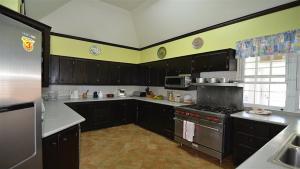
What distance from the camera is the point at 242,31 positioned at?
3.17m

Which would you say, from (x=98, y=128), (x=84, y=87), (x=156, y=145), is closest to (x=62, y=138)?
(x=156, y=145)

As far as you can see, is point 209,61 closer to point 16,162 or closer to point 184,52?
point 184,52

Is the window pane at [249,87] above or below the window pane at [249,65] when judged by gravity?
below

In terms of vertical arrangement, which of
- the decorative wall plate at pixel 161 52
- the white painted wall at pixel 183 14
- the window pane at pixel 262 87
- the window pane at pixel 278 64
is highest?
the white painted wall at pixel 183 14

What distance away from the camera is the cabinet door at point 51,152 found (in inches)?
60.4

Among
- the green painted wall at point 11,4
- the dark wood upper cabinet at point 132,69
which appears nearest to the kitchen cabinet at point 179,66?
the dark wood upper cabinet at point 132,69

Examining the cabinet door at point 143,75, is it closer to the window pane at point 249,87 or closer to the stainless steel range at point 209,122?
the stainless steel range at point 209,122

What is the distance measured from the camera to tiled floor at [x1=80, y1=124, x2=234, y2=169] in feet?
8.95

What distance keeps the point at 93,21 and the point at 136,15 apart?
1232 mm

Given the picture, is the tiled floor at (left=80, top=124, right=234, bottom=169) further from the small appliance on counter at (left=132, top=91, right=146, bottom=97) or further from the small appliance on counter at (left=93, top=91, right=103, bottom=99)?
the small appliance on counter at (left=132, top=91, right=146, bottom=97)

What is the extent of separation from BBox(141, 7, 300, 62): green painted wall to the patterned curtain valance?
0.10m

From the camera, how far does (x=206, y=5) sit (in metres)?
3.38

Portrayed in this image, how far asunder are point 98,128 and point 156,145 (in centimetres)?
193

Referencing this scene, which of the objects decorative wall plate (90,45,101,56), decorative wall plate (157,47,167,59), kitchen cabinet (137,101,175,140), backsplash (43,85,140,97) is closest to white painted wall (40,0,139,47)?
decorative wall plate (90,45,101,56)
